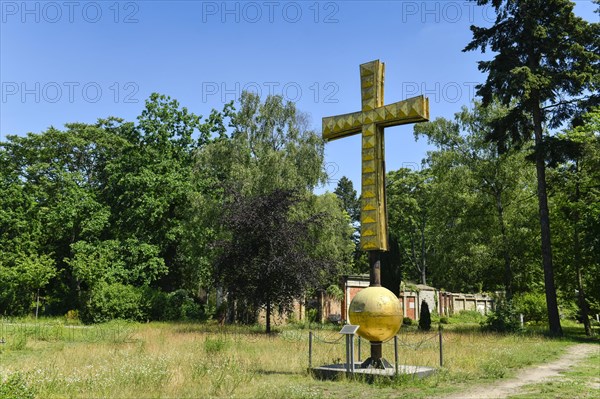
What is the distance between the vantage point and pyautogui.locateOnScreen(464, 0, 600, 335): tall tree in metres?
25.3

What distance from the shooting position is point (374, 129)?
1315cm

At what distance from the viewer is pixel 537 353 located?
54.6ft

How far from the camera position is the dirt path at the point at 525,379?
32.3ft

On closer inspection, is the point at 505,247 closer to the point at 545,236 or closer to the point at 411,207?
the point at 545,236

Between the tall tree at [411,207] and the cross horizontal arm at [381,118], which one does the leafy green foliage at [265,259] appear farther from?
the tall tree at [411,207]

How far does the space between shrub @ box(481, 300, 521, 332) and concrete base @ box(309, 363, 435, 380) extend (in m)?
15.1

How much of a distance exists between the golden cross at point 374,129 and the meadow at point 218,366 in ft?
9.04

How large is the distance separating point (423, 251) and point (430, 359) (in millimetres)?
49087

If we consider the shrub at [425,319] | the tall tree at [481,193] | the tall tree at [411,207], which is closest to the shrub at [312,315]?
the shrub at [425,319]

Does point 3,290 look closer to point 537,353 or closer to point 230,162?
point 230,162

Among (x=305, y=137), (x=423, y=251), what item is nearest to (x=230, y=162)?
(x=305, y=137)

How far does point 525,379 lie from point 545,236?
51.6ft

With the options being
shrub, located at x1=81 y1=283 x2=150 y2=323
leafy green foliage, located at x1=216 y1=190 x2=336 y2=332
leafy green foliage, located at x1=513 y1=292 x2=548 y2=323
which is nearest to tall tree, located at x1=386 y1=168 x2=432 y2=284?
leafy green foliage, located at x1=513 y1=292 x2=548 y2=323

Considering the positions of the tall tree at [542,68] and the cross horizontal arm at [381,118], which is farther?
the tall tree at [542,68]
